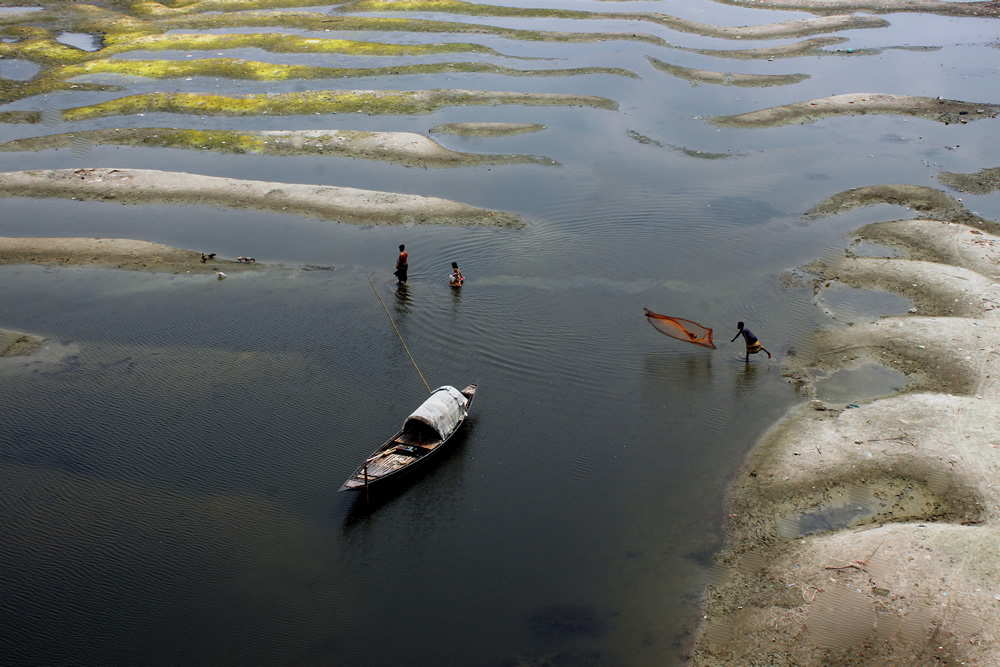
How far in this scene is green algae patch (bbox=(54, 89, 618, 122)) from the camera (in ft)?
136

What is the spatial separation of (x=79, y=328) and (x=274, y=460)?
394 inches

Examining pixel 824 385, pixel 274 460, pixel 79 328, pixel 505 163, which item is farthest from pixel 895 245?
pixel 79 328

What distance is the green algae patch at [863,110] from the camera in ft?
128

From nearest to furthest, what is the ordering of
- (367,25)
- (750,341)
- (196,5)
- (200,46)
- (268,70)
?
(750,341)
(268,70)
(200,46)
(367,25)
(196,5)

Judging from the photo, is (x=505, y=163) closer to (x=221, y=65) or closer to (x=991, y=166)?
(x=991, y=166)

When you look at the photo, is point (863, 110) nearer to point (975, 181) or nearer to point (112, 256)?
point (975, 181)

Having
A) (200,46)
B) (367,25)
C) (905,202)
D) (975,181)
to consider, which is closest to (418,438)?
(905,202)

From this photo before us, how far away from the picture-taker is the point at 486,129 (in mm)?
38344

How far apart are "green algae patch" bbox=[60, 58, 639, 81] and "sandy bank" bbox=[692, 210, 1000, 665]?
102 feet

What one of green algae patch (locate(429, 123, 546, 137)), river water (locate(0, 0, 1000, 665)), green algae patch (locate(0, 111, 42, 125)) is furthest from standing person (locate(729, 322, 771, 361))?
green algae patch (locate(0, 111, 42, 125))

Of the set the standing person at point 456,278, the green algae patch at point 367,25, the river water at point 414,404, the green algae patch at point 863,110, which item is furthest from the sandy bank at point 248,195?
the green algae patch at point 367,25

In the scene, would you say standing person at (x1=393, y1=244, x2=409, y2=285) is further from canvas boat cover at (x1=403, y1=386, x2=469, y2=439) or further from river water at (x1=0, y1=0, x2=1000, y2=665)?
canvas boat cover at (x1=403, y1=386, x2=469, y2=439)

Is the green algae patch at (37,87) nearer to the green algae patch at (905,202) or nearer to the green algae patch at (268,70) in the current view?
the green algae patch at (268,70)

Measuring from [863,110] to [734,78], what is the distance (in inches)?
348
